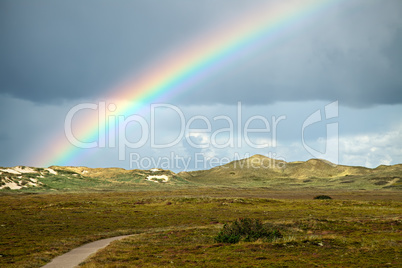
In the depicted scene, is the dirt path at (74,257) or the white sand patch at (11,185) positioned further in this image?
the white sand patch at (11,185)

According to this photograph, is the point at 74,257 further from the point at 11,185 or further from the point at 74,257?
the point at 11,185

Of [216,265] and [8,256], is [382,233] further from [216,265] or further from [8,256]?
[8,256]

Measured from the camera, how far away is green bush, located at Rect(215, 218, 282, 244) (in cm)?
3362

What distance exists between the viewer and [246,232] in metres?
35.3

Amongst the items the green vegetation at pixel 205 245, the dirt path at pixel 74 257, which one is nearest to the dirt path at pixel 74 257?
the dirt path at pixel 74 257

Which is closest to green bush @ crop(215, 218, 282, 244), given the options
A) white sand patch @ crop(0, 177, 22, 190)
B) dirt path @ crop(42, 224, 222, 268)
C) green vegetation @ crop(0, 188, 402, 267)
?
green vegetation @ crop(0, 188, 402, 267)

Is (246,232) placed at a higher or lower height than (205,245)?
higher

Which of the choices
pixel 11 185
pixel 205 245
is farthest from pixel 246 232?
pixel 11 185

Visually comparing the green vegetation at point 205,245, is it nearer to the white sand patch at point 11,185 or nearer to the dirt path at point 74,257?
the dirt path at point 74,257

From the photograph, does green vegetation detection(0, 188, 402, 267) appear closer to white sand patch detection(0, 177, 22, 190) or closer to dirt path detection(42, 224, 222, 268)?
dirt path detection(42, 224, 222, 268)

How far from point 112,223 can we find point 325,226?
2896 cm

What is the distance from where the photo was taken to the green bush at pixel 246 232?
33.6m

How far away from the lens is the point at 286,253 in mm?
26938

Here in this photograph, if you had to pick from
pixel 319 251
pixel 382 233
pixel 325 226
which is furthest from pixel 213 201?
pixel 319 251
